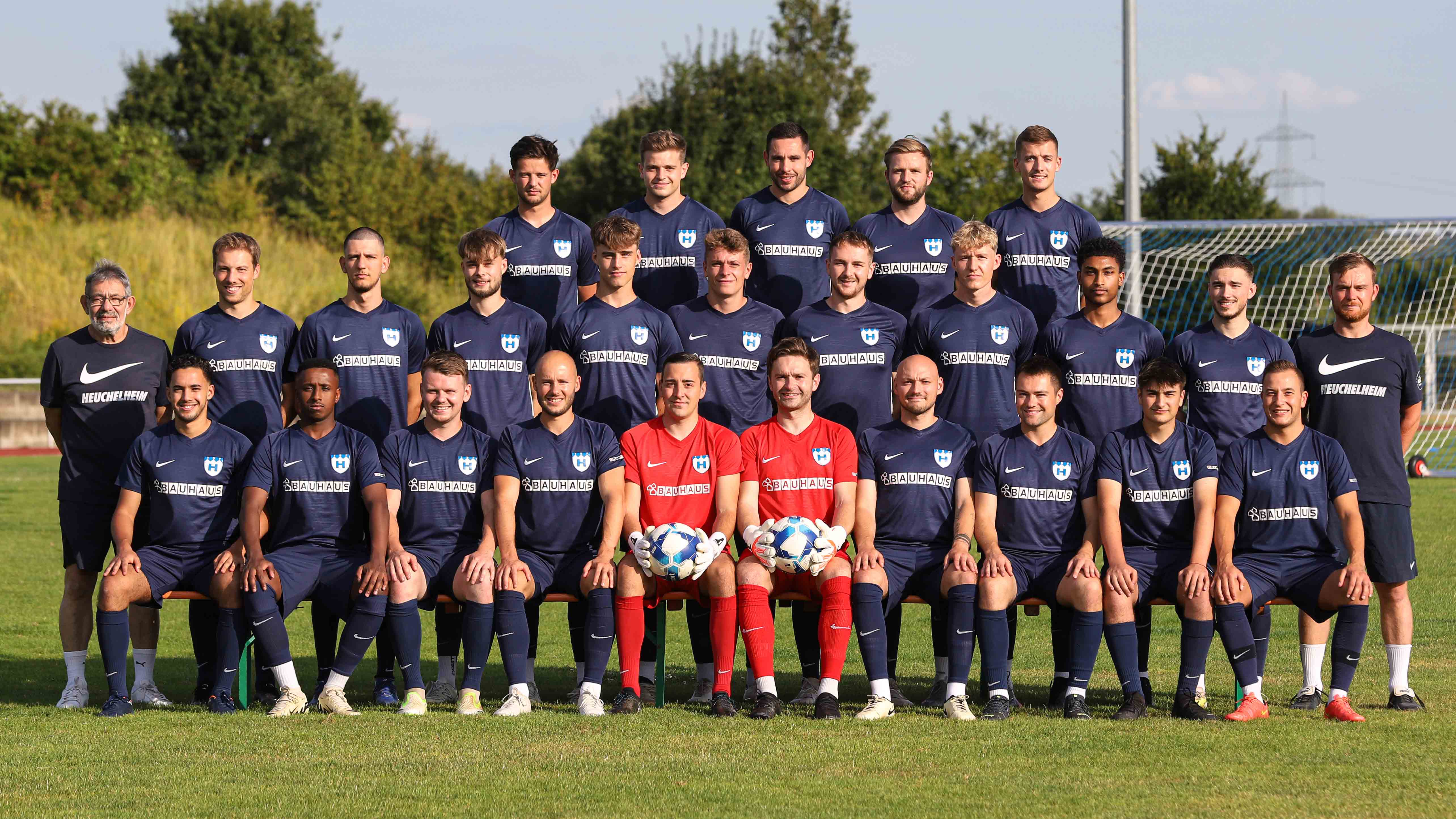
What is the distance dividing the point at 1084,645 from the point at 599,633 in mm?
1931

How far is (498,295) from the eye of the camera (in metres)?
6.62

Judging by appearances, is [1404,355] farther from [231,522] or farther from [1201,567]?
[231,522]

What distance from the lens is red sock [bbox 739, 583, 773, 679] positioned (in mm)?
5688

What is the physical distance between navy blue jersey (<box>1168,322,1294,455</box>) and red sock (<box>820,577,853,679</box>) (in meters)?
1.75

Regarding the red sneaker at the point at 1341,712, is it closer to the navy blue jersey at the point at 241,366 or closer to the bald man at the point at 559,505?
the bald man at the point at 559,505

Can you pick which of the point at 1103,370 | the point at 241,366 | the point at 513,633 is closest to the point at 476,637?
the point at 513,633

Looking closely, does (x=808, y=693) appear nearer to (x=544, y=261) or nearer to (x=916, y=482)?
(x=916, y=482)

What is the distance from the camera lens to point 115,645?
583 cm

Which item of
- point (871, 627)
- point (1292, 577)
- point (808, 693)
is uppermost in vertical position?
point (1292, 577)

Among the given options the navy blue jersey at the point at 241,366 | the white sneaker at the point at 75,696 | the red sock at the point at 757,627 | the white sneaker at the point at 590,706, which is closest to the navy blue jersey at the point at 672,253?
the navy blue jersey at the point at 241,366

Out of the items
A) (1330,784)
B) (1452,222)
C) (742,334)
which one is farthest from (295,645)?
(1452,222)

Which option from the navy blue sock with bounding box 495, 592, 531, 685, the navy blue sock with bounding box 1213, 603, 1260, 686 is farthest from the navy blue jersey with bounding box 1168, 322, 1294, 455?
the navy blue sock with bounding box 495, 592, 531, 685

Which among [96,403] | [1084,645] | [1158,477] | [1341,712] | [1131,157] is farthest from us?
[1131,157]

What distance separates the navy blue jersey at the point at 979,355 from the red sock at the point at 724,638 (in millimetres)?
1391
